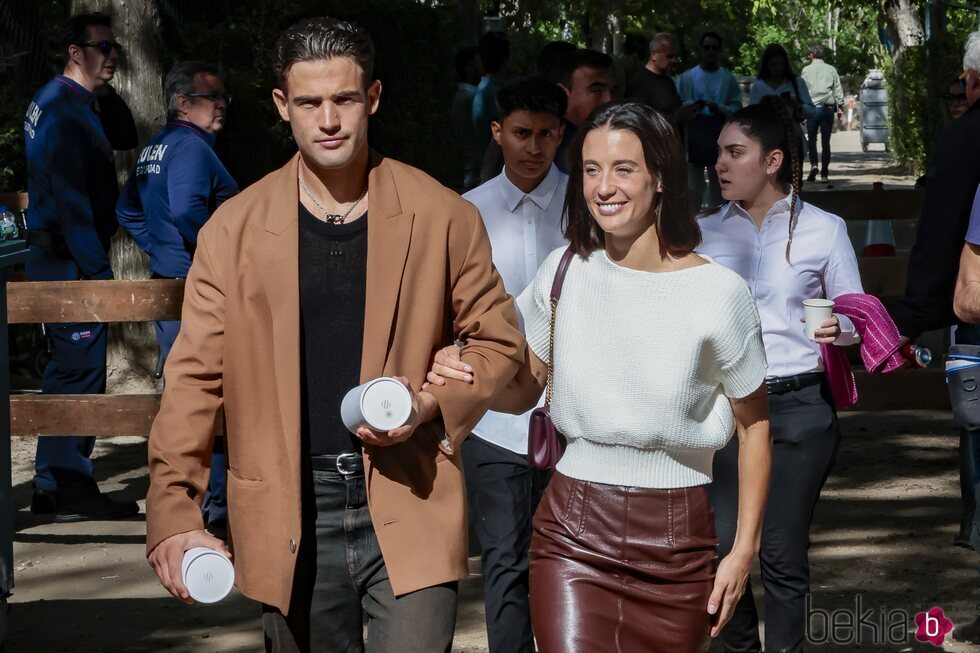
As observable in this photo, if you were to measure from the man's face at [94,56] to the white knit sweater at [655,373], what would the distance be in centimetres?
495

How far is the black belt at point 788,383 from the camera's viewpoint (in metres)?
5.03

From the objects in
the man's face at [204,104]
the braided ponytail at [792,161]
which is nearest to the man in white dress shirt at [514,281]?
the braided ponytail at [792,161]

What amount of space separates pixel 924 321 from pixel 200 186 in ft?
12.6

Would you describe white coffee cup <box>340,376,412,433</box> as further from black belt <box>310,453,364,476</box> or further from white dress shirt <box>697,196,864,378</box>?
white dress shirt <box>697,196,864,378</box>

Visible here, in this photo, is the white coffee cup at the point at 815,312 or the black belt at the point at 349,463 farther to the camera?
the white coffee cup at the point at 815,312

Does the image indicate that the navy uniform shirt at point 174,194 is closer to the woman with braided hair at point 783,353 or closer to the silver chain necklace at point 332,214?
the woman with braided hair at point 783,353

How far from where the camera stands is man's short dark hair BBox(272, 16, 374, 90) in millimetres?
3283

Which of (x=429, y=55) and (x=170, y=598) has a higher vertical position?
(x=429, y=55)

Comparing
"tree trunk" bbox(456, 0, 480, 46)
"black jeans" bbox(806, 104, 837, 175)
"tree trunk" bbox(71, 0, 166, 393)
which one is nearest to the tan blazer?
"tree trunk" bbox(71, 0, 166, 393)

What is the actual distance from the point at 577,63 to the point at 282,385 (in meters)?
4.11

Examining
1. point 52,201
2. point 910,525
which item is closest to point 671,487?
point 910,525

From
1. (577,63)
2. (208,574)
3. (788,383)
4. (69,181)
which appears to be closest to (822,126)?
(577,63)

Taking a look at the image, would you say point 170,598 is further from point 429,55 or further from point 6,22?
point 429,55

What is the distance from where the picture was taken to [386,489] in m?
3.27
